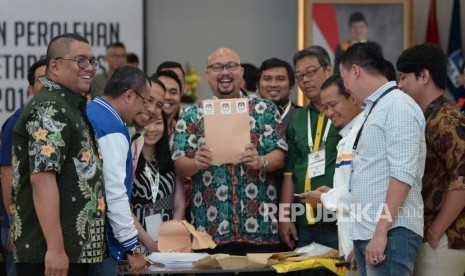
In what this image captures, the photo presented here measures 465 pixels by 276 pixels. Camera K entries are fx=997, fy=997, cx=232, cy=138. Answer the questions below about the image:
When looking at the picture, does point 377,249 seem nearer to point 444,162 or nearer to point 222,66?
point 444,162

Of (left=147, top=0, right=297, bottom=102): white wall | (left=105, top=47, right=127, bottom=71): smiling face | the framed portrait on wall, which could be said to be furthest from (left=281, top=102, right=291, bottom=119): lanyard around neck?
(left=147, top=0, right=297, bottom=102): white wall

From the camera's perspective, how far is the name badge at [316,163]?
5598mm

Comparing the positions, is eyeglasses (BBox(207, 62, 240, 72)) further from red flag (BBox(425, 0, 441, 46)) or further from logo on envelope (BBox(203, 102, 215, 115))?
red flag (BBox(425, 0, 441, 46))

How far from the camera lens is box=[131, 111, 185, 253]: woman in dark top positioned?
18.5 feet

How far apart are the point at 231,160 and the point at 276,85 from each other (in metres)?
0.97

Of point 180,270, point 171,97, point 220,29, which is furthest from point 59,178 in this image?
point 220,29

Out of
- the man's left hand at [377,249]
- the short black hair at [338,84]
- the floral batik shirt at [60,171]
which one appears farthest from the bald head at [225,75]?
the man's left hand at [377,249]

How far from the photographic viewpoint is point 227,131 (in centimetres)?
556

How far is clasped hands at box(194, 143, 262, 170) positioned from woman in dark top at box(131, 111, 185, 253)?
0.30m

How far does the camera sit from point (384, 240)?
4.15 metres

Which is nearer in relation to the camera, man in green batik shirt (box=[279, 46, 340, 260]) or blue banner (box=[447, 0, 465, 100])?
man in green batik shirt (box=[279, 46, 340, 260])

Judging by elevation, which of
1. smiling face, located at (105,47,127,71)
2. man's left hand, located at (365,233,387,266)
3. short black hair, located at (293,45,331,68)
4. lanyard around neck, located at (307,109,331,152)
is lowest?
man's left hand, located at (365,233,387,266)

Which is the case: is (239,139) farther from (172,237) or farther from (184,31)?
(184,31)

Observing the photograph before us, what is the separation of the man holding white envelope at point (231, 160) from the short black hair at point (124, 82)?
791 millimetres
